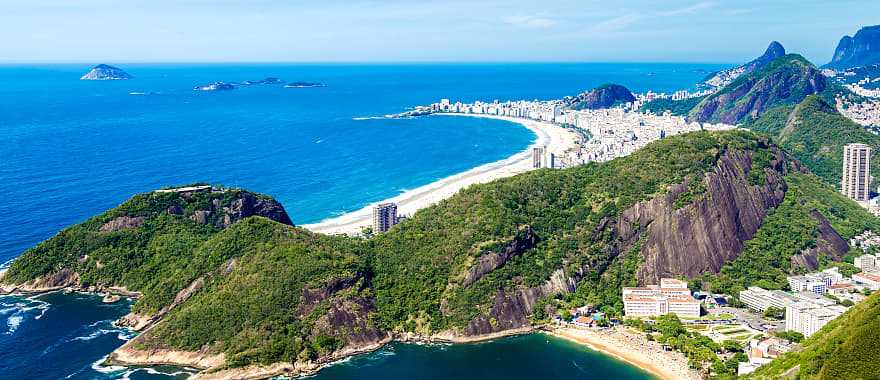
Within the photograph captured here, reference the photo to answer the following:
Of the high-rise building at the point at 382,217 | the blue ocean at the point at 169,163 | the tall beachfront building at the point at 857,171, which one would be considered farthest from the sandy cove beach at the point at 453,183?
the tall beachfront building at the point at 857,171

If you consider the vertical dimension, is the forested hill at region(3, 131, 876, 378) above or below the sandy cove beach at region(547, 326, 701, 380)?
above

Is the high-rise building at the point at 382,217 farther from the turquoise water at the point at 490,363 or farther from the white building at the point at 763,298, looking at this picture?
the white building at the point at 763,298

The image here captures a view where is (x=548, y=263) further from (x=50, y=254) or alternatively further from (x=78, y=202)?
(x=78, y=202)

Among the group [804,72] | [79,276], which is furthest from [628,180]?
[804,72]

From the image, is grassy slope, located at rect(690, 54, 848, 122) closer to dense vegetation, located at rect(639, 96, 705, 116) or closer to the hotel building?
dense vegetation, located at rect(639, 96, 705, 116)

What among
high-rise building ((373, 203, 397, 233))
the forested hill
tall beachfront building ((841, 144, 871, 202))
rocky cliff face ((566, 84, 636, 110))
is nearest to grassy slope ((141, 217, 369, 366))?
the forested hill

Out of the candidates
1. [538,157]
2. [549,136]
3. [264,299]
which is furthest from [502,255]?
[549,136]

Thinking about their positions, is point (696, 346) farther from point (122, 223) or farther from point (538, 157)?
point (538, 157)
